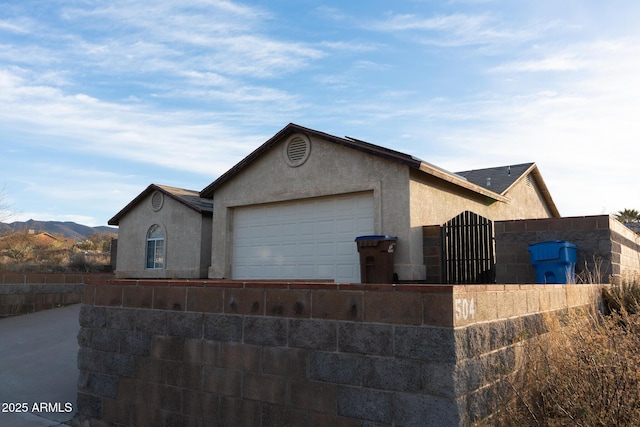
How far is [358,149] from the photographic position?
1199cm

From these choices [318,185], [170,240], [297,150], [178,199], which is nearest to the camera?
[318,185]

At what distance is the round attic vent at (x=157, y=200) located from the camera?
18500 mm

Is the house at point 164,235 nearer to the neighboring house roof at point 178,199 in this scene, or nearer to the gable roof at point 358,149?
the neighboring house roof at point 178,199

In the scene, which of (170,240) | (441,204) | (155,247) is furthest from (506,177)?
(155,247)

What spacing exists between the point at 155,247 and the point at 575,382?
16689 mm

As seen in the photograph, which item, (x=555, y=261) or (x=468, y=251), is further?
(x=468, y=251)

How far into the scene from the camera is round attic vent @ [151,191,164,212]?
18500 millimetres

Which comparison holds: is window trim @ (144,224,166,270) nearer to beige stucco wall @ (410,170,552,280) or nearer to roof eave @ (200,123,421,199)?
roof eave @ (200,123,421,199)

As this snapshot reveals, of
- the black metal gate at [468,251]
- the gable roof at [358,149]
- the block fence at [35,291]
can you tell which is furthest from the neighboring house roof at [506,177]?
the block fence at [35,291]

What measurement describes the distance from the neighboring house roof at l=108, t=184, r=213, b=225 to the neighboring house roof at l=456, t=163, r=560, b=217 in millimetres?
9834

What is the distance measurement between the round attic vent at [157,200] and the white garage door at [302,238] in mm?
5172

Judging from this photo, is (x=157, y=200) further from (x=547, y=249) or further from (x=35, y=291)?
(x=547, y=249)

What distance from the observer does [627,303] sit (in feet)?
24.7

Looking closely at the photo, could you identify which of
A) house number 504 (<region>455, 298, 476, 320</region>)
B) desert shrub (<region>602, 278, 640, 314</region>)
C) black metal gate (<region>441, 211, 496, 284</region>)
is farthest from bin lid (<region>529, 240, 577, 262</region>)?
house number 504 (<region>455, 298, 476, 320</region>)
